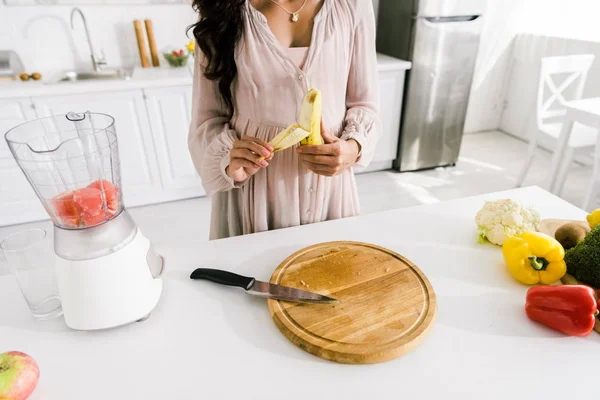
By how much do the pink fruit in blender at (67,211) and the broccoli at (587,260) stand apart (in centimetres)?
96

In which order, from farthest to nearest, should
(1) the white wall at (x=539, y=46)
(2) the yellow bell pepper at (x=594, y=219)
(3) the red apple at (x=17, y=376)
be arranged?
(1) the white wall at (x=539, y=46), (2) the yellow bell pepper at (x=594, y=219), (3) the red apple at (x=17, y=376)

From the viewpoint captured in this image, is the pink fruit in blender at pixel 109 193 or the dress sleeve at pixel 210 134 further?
the dress sleeve at pixel 210 134

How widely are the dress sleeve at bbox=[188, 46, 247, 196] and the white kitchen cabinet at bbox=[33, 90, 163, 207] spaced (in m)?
1.58

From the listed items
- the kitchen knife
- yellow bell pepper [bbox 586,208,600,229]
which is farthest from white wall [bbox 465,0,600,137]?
the kitchen knife

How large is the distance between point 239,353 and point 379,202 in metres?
2.21

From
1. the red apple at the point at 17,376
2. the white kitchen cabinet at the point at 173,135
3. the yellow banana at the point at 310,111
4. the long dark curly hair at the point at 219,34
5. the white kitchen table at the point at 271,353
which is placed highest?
the long dark curly hair at the point at 219,34

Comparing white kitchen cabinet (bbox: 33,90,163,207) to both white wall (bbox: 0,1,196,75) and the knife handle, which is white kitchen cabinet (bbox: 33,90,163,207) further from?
the knife handle

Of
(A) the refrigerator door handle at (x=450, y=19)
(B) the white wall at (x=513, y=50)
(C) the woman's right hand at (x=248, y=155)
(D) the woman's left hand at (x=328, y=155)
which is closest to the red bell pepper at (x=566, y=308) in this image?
(D) the woman's left hand at (x=328, y=155)

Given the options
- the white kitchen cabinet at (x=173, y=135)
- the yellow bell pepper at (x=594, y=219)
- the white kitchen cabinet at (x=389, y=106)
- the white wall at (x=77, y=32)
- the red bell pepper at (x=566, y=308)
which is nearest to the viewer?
the red bell pepper at (x=566, y=308)

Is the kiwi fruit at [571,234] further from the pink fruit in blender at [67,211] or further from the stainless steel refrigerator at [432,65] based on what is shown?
the stainless steel refrigerator at [432,65]

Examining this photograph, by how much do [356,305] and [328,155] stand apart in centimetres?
35

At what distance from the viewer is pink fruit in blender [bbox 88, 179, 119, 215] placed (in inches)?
27.1

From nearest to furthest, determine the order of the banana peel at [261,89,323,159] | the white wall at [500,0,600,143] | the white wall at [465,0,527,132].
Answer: the banana peel at [261,89,323,159] → the white wall at [500,0,600,143] → the white wall at [465,0,527,132]

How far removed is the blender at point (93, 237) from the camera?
2.09 feet
